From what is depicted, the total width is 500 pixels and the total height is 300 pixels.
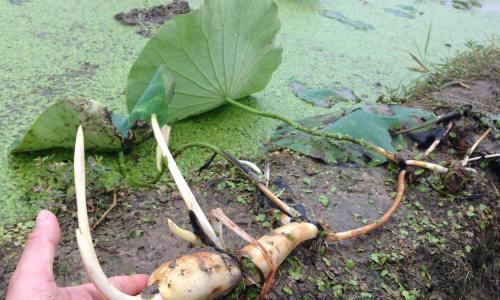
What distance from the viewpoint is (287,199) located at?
1.41 m

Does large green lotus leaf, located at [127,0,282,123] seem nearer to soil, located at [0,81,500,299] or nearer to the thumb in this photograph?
soil, located at [0,81,500,299]

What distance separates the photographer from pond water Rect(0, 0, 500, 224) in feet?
5.41

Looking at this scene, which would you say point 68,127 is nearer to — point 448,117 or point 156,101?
point 156,101

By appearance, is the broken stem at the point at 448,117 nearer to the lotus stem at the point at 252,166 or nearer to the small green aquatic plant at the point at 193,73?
the small green aquatic plant at the point at 193,73

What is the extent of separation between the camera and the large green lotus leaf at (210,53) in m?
1.56

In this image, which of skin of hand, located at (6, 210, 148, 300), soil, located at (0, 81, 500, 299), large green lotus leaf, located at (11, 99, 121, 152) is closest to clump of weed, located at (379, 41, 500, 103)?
soil, located at (0, 81, 500, 299)

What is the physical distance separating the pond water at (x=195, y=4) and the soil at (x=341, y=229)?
18 centimetres

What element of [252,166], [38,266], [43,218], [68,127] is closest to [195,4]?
[68,127]

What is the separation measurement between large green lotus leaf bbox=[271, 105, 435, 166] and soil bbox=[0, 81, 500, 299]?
0.15 ft

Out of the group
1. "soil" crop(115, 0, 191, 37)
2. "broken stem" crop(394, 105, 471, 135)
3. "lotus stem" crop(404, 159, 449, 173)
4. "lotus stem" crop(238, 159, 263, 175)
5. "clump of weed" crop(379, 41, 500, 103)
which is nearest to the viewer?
"lotus stem" crop(238, 159, 263, 175)

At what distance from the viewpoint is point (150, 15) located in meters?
2.53

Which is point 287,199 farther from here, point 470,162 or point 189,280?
point 470,162

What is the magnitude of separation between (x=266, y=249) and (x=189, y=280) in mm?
221

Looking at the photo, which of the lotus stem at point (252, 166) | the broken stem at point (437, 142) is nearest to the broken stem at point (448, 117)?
the broken stem at point (437, 142)
